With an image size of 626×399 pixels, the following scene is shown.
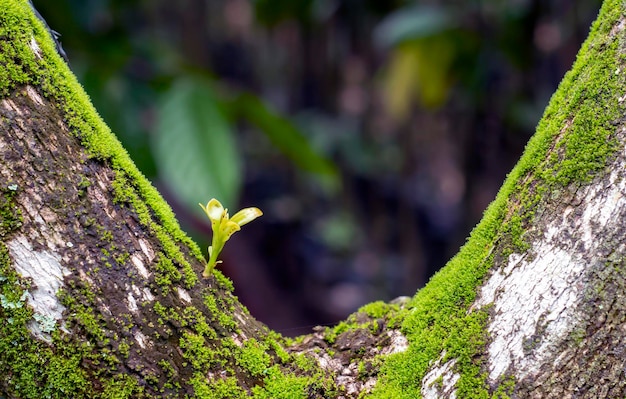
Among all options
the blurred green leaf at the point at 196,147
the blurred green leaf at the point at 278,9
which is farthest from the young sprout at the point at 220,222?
the blurred green leaf at the point at 278,9

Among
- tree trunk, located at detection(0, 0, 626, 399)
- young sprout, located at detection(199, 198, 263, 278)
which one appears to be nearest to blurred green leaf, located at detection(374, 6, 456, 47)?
tree trunk, located at detection(0, 0, 626, 399)

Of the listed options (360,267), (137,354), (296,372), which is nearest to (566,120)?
(296,372)

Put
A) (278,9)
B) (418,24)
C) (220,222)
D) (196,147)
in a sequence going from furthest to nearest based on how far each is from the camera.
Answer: (278,9), (418,24), (196,147), (220,222)

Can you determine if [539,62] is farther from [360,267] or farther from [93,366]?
[93,366]

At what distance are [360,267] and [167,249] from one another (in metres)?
4.40

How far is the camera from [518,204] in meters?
0.98

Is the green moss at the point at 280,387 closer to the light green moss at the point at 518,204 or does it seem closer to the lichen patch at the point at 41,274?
the light green moss at the point at 518,204

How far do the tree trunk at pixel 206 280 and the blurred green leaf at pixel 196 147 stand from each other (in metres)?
1.19

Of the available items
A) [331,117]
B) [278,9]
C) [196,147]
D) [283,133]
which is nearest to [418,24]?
[278,9]

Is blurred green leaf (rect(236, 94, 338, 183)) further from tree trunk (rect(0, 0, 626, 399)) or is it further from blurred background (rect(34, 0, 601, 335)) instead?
tree trunk (rect(0, 0, 626, 399))

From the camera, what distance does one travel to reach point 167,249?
39.4 inches

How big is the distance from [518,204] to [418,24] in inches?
97.2

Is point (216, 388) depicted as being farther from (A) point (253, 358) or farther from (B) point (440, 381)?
(B) point (440, 381)

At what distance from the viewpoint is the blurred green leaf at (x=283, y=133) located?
2641mm
